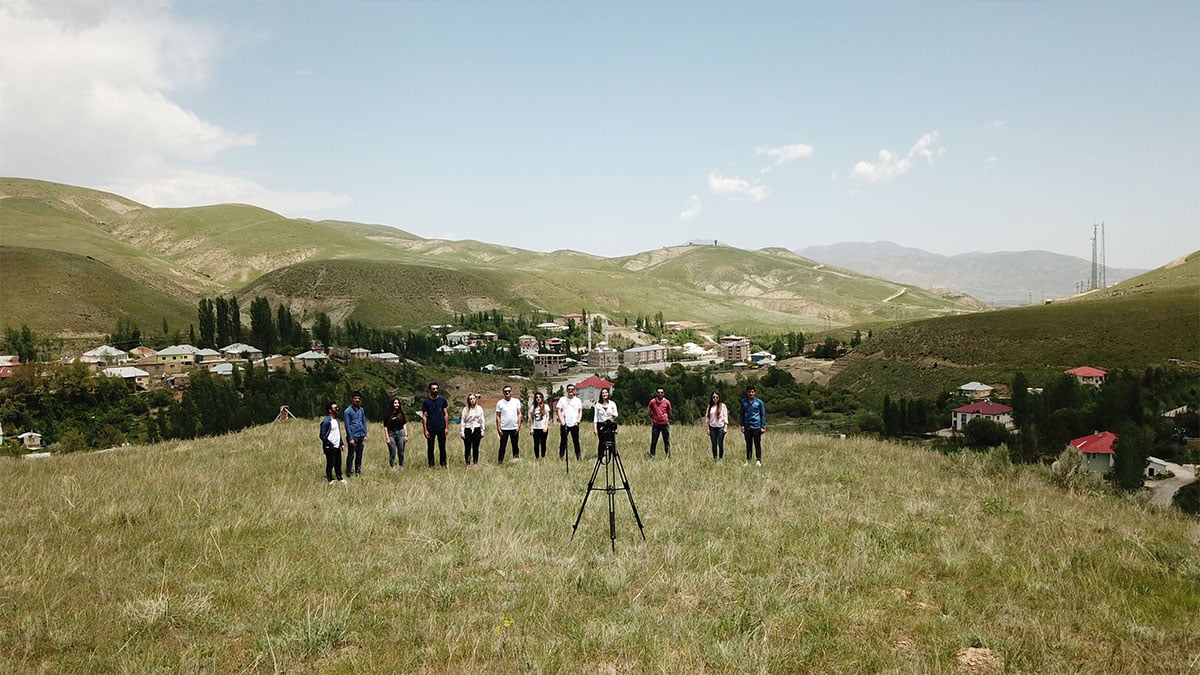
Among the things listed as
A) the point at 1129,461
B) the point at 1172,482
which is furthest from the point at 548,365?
the point at 1129,461

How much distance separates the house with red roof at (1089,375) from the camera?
7606 cm

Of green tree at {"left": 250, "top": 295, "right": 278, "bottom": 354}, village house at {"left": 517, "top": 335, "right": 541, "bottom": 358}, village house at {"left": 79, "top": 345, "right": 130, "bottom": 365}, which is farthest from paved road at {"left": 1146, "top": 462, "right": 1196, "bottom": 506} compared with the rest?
village house at {"left": 79, "top": 345, "right": 130, "bottom": 365}

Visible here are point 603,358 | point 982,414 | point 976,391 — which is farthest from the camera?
point 603,358

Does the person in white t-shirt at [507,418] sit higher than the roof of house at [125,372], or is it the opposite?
the person in white t-shirt at [507,418]

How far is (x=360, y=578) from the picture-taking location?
738 centimetres

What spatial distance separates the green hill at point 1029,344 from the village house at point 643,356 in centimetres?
4989

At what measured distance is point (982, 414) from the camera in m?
68.7

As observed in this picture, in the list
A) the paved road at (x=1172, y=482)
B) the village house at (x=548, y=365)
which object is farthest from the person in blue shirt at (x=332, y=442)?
the village house at (x=548, y=365)

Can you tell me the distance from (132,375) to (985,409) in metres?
109

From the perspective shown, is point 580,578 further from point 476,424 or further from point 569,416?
point 569,416

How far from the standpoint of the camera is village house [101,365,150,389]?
9251 centimetres

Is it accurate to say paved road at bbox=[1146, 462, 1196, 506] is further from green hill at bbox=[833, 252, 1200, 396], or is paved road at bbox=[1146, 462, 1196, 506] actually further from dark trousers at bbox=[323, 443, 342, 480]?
dark trousers at bbox=[323, 443, 342, 480]

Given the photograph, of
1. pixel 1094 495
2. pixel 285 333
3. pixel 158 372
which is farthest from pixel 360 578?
pixel 285 333

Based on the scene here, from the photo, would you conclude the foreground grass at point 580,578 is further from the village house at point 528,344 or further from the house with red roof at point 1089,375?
the village house at point 528,344
